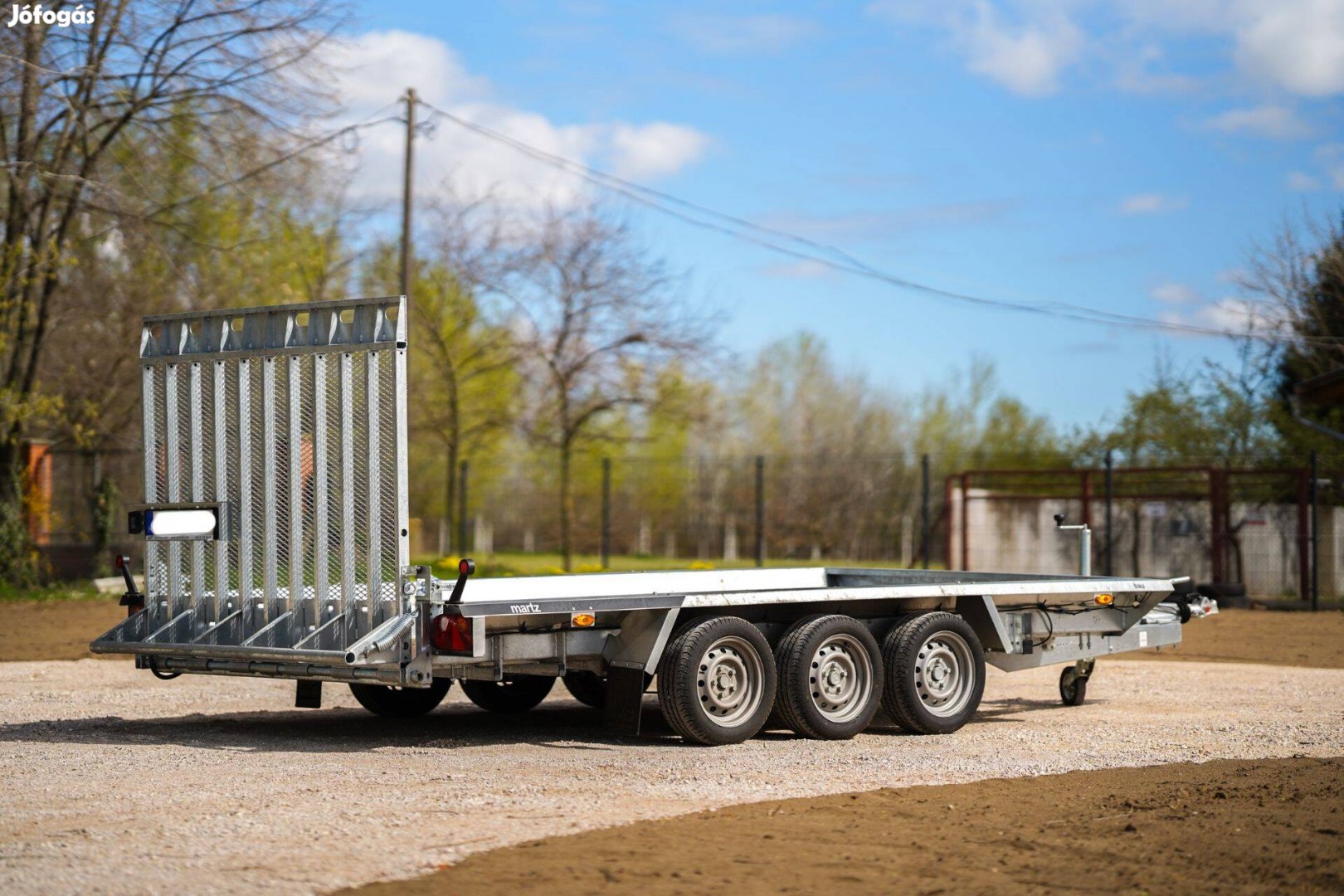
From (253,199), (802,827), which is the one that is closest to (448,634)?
(802,827)

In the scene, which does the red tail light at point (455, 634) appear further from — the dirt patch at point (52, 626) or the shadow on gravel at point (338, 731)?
the dirt patch at point (52, 626)

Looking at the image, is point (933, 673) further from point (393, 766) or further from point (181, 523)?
point (181, 523)

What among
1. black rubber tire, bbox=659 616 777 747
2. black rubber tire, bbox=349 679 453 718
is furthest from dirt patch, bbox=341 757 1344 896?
black rubber tire, bbox=349 679 453 718

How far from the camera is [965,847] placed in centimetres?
655

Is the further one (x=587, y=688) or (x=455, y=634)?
(x=587, y=688)

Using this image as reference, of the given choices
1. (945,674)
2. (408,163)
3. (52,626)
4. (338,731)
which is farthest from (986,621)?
(408,163)

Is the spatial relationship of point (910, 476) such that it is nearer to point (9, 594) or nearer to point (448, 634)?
point (9, 594)

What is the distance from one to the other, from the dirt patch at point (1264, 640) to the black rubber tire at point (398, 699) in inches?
333

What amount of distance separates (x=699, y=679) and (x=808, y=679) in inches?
31.3

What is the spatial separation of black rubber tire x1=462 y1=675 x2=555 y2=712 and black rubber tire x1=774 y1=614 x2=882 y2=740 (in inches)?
93.8

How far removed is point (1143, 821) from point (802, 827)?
1.58m

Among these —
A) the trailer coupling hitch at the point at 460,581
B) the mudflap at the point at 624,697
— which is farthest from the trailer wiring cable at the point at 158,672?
the mudflap at the point at 624,697

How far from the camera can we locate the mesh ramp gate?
9.13 metres

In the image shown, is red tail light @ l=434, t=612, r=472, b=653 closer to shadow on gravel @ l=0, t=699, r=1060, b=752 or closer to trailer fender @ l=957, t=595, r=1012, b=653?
shadow on gravel @ l=0, t=699, r=1060, b=752
